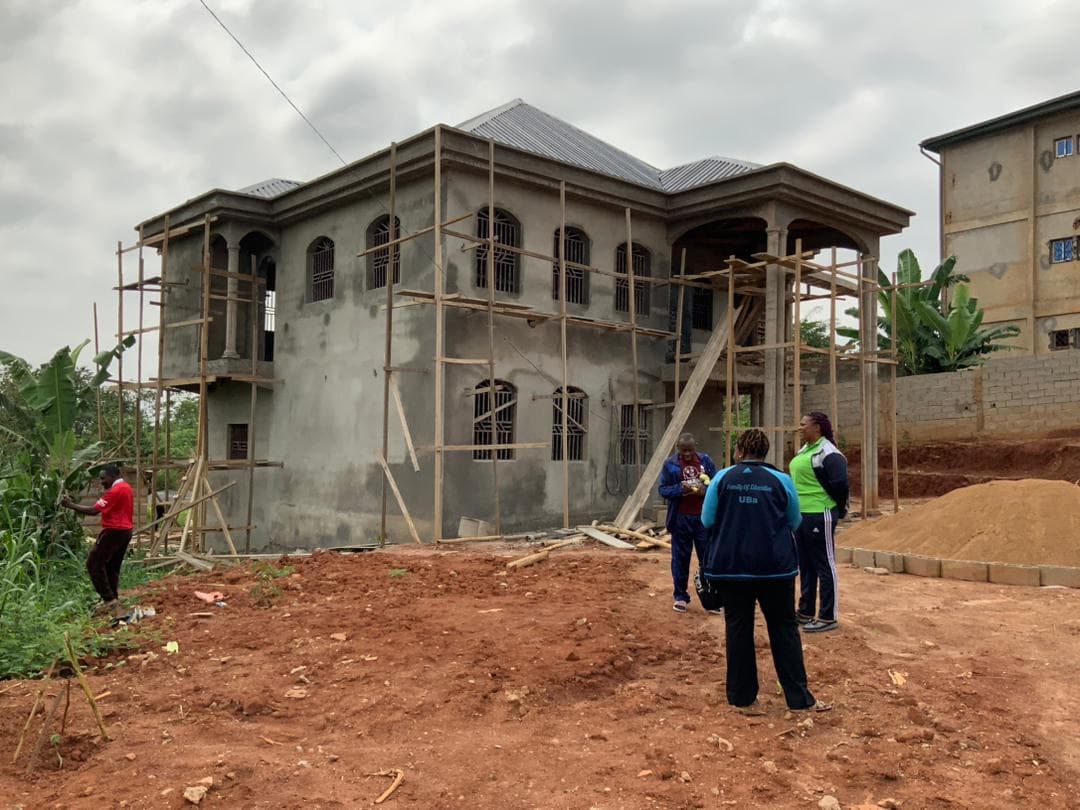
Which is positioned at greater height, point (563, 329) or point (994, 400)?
point (563, 329)

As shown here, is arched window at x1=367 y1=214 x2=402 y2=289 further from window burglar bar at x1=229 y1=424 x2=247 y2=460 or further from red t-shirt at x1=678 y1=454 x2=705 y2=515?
red t-shirt at x1=678 y1=454 x2=705 y2=515

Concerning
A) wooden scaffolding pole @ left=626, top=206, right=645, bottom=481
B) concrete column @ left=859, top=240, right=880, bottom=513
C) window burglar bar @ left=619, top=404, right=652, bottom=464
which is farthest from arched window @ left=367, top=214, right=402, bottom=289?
concrete column @ left=859, top=240, right=880, bottom=513

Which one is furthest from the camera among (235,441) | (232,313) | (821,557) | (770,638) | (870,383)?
(235,441)

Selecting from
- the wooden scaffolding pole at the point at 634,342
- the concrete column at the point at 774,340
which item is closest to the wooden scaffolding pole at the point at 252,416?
the wooden scaffolding pole at the point at 634,342

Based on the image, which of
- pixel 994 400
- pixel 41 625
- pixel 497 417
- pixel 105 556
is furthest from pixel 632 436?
pixel 41 625

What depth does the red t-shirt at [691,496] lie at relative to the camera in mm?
7973

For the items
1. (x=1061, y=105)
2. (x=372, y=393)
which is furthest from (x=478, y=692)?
(x=1061, y=105)

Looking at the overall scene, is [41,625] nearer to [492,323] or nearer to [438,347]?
[438,347]

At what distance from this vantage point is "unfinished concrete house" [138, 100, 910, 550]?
1457 cm

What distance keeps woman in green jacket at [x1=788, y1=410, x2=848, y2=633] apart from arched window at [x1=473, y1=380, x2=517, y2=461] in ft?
25.6

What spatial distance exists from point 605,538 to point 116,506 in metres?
6.89

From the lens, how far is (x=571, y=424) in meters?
16.4

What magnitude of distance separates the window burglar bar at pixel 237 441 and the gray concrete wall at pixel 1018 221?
24.5 meters

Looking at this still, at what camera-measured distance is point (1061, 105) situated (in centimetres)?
2808
